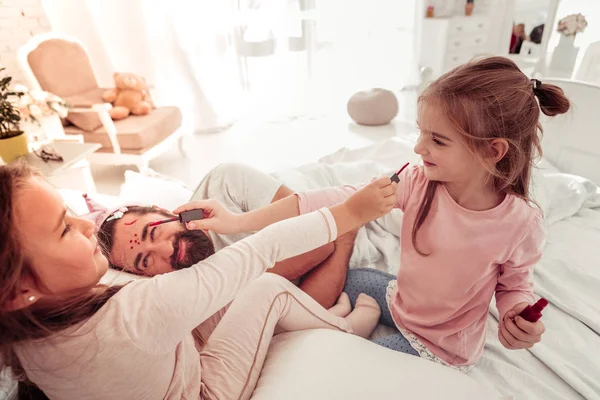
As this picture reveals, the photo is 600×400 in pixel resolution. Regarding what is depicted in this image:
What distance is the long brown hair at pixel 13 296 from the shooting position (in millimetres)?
581

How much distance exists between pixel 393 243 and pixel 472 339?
1.61 feet

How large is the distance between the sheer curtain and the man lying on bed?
2322mm

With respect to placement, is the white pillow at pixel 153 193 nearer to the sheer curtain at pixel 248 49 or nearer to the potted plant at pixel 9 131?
the potted plant at pixel 9 131

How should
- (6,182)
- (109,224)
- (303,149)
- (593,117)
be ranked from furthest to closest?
(303,149), (593,117), (109,224), (6,182)

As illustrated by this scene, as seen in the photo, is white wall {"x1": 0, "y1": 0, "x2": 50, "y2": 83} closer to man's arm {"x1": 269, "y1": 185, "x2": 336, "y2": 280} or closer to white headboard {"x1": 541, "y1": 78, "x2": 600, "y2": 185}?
man's arm {"x1": 269, "y1": 185, "x2": 336, "y2": 280}

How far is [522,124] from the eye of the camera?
0.83 m

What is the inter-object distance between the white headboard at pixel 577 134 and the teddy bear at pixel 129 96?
8.01ft

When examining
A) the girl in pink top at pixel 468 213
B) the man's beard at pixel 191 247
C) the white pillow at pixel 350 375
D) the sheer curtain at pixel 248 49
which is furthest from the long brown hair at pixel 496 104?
the sheer curtain at pixel 248 49

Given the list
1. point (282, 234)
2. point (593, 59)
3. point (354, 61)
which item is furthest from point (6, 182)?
point (354, 61)

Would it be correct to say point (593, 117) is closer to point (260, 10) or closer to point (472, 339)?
point (472, 339)

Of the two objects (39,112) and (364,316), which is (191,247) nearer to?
(364,316)

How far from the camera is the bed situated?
84 centimetres

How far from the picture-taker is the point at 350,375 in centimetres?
84

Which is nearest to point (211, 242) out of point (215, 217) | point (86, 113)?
point (215, 217)
